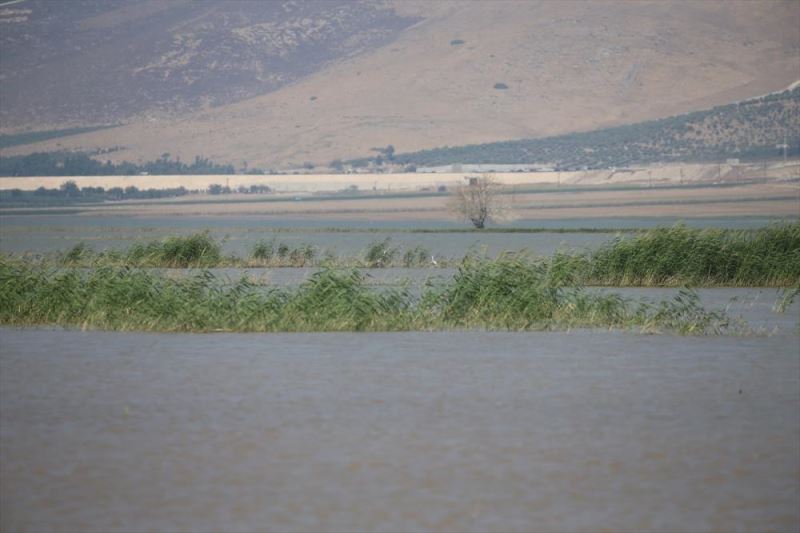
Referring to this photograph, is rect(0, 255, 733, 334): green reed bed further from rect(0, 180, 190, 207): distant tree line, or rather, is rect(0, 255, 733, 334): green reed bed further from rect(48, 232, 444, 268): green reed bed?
rect(0, 180, 190, 207): distant tree line

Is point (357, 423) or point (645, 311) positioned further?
point (645, 311)

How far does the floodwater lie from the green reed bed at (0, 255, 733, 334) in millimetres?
942

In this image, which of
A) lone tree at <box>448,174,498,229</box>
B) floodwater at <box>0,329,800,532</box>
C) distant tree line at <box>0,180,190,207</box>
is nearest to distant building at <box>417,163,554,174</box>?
distant tree line at <box>0,180,190,207</box>

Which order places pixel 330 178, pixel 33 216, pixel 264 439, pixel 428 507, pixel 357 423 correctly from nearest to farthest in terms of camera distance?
pixel 428 507 < pixel 264 439 < pixel 357 423 < pixel 33 216 < pixel 330 178

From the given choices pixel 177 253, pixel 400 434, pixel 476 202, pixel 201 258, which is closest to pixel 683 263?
pixel 201 258

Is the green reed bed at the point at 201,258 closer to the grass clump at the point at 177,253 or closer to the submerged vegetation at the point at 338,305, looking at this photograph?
the grass clump at the point at 177,253

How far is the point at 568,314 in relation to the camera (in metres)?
28.1

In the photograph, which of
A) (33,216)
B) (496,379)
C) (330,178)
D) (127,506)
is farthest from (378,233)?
(330,178)

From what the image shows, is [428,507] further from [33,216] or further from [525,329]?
[33,216]

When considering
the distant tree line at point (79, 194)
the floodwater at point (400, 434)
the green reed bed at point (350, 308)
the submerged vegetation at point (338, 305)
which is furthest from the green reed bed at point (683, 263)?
the distant tree line at point (79, 194)

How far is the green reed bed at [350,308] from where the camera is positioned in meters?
27.2

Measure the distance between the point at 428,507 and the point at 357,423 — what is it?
179 inches

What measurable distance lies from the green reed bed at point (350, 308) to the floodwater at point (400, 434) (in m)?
0.94

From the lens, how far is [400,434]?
57.1ft
